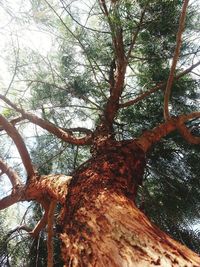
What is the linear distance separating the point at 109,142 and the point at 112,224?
75 cm

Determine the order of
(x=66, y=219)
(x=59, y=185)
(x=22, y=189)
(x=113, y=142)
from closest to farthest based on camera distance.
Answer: (x=66, y=219) < (x=59, y=185) < (x=113, y=142) < (x=22, y=189)

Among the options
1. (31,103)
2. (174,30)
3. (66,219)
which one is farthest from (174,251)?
(31,103)

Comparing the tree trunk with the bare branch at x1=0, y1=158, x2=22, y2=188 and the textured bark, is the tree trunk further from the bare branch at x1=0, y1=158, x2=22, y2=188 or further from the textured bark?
the bare branch at x1=0, y1=158, x2=22, y2=188

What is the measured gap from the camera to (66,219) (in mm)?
1197

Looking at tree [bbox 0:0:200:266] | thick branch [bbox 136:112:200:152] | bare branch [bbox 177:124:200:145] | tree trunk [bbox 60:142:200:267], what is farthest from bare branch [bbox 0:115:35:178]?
bare branch [bbox 177:124:200:145]

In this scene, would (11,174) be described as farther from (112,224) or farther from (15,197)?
(112,224)

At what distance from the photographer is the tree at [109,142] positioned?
92 centimetres

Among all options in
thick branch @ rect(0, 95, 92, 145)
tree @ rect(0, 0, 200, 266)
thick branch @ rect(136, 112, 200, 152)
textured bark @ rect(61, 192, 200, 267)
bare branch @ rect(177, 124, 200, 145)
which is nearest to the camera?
textured bark @ rect(61, 192, 200, 267)

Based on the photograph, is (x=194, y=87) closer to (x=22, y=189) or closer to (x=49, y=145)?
(x=49, y=145)

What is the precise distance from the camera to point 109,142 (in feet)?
5.61

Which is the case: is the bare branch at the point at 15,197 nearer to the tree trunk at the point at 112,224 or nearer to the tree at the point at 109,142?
the tree at the point at 109,142

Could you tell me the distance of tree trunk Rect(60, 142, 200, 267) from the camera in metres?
0.83

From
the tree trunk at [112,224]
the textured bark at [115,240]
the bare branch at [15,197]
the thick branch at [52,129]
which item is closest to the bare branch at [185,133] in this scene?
the tree trunk at [112,224]

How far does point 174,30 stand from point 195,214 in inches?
52.4
